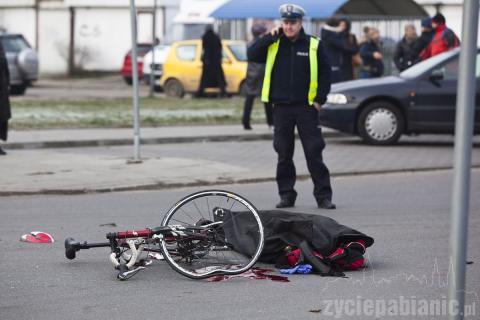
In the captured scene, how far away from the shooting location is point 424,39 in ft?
70.5

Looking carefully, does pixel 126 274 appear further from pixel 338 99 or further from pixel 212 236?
pixel 338 99

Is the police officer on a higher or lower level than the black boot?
higher

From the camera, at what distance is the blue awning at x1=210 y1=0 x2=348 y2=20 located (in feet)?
97.9

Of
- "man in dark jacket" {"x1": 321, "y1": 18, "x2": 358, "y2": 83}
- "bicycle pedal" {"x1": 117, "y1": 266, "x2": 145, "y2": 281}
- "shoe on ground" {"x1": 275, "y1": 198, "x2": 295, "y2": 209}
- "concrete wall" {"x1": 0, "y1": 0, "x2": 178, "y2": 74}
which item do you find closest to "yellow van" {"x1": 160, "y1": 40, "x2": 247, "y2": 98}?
"man in dark jacket" {"x1": 321, "y1": 18, "x2": 358, "y2": 83}

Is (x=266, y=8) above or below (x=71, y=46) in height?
above

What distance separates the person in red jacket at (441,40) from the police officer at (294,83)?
9.07m

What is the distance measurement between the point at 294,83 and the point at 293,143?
59 cm

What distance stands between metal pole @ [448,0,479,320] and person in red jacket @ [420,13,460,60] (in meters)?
15.1

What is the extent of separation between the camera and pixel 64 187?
43.0 feet

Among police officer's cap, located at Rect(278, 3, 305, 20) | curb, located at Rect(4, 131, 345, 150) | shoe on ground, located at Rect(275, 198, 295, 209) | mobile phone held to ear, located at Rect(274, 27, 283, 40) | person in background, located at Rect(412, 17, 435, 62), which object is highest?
police officer's cap, located at Rect(278, 3, 305, 20)

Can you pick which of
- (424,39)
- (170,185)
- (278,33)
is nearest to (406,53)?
(424,39)

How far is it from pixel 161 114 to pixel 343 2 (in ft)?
26.2

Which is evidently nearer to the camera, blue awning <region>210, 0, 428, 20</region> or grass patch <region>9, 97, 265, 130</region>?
grass patch <region>9, 97, 265, 130</region>

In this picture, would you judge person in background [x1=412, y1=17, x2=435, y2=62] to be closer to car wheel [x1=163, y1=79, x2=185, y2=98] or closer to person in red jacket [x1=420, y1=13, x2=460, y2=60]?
person in red jacket [x1=420, y1=13, x2=460, y2=60]
